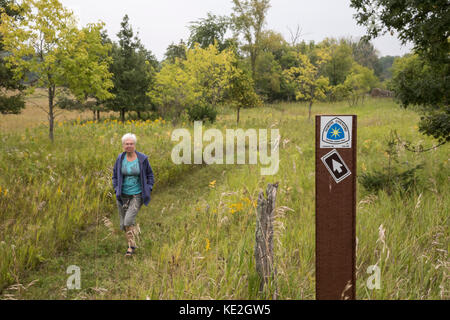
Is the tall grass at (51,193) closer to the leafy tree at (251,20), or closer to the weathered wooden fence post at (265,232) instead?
the weathered wooden fence post at (265,232)

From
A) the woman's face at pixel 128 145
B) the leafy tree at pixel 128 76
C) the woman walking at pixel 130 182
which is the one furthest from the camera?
the leafy tree at pixel 128 76

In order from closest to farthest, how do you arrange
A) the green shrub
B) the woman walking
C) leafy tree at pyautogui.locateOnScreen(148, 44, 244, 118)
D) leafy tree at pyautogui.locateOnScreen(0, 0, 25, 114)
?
the woman walking, leafy tree at pyautogui.locateOnScreen(0, 0, 25, 114), the green shrub, leafy tree at pyautogui.locateOnScreen(148, 44, 244, 118)

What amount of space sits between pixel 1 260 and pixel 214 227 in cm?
299

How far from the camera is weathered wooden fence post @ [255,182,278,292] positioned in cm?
285

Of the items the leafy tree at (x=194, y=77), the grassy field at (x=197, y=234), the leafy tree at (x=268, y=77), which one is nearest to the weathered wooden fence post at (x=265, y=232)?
the grassy field at (x=197, y=234)

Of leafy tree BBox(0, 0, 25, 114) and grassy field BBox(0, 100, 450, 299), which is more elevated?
leafy tree BBox(0, 0, 25, 114)

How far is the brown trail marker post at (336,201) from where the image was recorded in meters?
2.30

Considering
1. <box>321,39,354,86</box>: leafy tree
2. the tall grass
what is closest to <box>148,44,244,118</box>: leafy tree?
the tall grass

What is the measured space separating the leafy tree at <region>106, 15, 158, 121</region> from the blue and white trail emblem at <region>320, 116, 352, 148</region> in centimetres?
2432

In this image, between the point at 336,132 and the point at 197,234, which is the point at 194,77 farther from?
the point at 336,132

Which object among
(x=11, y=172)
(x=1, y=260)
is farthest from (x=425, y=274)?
(x=11, y=172)

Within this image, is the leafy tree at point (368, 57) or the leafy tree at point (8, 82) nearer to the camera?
the leafy tree at point (8, 82)

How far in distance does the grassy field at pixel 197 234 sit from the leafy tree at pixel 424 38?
A: 1.05m

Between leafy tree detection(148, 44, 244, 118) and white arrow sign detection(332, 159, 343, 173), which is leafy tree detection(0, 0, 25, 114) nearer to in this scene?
leafy tree detection(148, 44, 244, 118)
